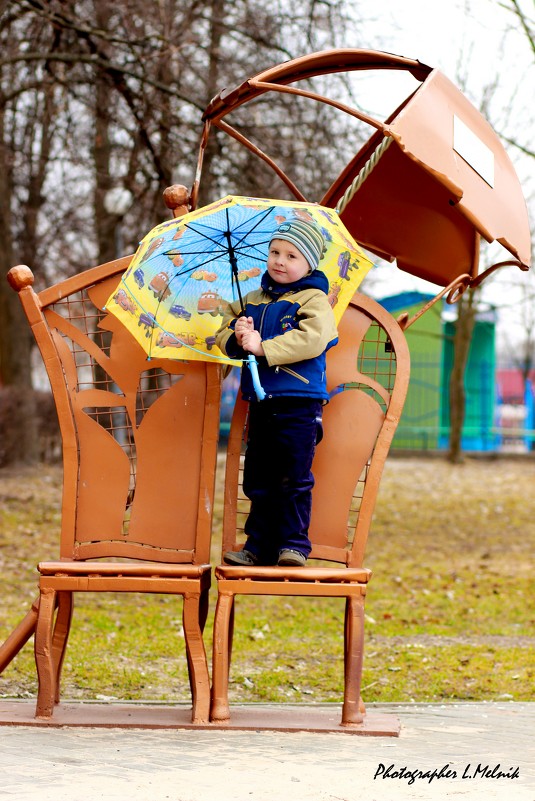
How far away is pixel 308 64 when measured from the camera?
4422 millimetres

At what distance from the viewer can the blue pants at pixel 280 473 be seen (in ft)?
13.8

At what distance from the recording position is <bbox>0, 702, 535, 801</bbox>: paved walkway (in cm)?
314

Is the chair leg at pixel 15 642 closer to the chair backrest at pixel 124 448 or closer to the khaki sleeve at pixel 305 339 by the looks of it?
the chair backrest at pixel 124 448

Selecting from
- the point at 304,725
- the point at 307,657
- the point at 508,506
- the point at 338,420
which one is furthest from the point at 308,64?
the point at 508,506

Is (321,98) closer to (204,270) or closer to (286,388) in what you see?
(204,270)

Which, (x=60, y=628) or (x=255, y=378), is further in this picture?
(x=60, y=628)

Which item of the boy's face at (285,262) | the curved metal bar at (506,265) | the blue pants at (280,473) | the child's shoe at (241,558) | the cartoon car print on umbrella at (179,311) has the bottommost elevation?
the child's shoe at (241,558)

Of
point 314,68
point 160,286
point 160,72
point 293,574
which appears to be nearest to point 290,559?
point 293,574

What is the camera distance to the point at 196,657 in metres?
4.12

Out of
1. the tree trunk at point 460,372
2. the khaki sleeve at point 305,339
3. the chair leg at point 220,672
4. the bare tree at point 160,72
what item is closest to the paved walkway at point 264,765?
the chair leg at point 220,672

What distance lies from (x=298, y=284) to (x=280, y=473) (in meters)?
0.75

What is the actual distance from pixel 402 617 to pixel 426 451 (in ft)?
52.1

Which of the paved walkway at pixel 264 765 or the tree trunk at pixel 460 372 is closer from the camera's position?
the paved walkway at pixel 264 765

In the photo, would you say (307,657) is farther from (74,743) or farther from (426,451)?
(426,451)
